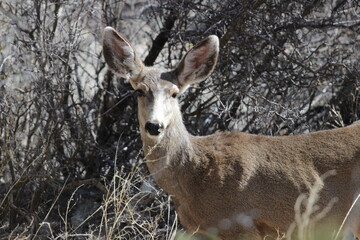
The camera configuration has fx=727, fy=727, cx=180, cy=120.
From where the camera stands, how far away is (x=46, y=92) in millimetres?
7648

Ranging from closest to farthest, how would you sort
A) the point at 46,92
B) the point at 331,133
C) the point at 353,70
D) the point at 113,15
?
the point at 331,133 < the point at 46,92 < the point at 353,70 < the point at 113,15

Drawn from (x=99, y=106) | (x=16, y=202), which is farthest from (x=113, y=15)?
(x=16, y=202)

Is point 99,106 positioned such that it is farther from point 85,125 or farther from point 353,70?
point 353,70

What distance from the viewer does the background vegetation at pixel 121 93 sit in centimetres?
775

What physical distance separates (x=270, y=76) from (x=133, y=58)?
7.52ft

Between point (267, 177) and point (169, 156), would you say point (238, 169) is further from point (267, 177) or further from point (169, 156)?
point (169, 156)

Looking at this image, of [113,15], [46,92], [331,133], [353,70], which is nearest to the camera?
[331,133]

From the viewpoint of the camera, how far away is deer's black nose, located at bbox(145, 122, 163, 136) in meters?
5.96

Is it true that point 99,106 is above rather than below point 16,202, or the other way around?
above

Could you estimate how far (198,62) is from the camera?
21.8 feet

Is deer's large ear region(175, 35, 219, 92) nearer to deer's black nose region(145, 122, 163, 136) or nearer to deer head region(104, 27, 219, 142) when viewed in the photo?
deer head region(104, 27, 219, 142)

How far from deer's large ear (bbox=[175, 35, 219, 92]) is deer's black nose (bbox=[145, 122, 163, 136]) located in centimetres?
73

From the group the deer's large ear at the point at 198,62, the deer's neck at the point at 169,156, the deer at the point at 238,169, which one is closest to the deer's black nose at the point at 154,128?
the deer at the point at 238,169

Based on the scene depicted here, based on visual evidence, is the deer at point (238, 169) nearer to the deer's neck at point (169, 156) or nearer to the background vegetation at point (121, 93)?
the deer's neck at point (169, 156)
